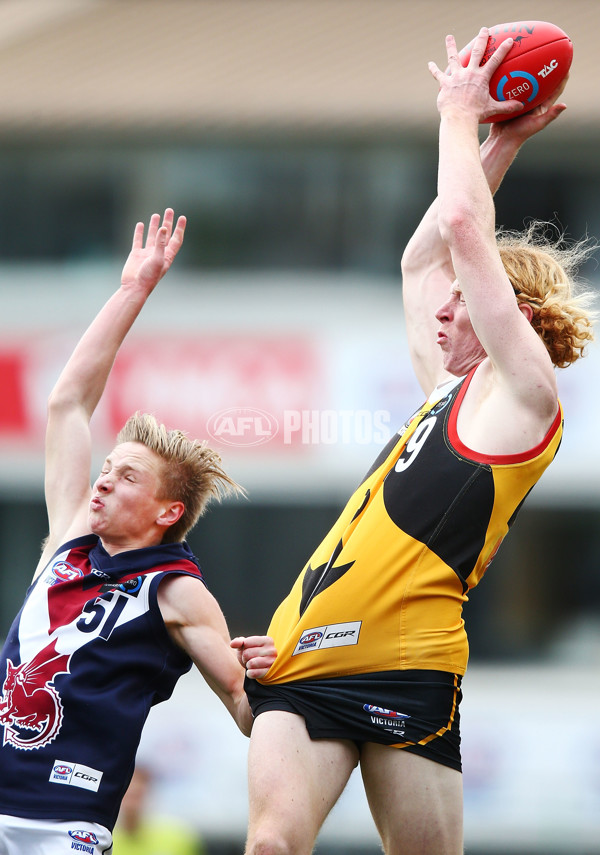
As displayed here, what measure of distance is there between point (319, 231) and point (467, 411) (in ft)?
30.1

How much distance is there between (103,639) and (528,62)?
2.17m

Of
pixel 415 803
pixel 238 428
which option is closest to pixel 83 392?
pixel 238 428

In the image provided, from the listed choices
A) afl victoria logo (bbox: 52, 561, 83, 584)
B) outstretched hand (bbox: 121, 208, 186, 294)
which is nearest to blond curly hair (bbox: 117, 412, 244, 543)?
afl victoria logo (bbox: 52, 561, 83, 584)

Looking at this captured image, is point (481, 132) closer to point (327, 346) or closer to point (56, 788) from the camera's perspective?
point (327, 346)

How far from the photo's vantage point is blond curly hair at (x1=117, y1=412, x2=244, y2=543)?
394 centimetres

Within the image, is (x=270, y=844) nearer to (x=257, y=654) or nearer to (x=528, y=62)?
(x=257, y=654)

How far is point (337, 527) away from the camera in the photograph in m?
3.63

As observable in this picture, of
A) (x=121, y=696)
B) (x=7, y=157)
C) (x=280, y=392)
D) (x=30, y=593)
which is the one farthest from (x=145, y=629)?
(x=7, y=157)

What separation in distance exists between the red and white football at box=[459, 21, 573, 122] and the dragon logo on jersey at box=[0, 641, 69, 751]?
83.8 inches

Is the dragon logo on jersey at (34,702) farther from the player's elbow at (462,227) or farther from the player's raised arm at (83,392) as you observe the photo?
the player's elbow at (462,227)

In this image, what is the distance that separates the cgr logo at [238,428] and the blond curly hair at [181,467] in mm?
980

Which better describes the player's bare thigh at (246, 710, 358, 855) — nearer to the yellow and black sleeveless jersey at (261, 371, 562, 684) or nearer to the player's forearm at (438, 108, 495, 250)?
the yellow and black sleeveless jersey at (261, 371, 562, 684)

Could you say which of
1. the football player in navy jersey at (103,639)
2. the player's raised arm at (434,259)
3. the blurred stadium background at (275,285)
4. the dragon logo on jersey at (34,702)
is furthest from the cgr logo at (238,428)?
the blurred stadium background at (275,285)

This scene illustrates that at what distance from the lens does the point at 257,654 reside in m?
3.45
